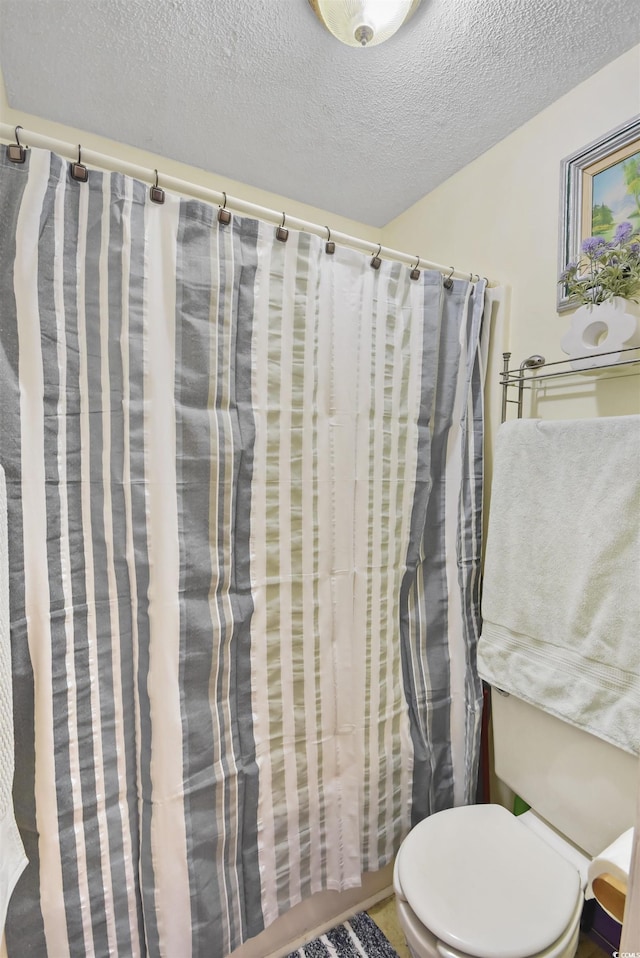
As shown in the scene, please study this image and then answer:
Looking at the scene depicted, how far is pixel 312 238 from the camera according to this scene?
116 cm

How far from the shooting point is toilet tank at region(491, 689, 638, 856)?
1052 millimetres

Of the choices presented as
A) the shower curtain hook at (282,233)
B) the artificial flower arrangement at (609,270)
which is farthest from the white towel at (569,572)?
the shower curtain hook at (282,233)

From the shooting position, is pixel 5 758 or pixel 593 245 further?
pixel 593 245

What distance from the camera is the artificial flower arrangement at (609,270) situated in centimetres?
106

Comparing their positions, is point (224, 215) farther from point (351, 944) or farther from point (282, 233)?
point (351, 944)

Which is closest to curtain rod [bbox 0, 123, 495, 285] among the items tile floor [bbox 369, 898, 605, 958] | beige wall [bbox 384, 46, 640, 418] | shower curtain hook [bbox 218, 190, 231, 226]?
shower curtain hook [bbox 218, 190, 231, 226]

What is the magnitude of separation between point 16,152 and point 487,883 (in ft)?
5.97

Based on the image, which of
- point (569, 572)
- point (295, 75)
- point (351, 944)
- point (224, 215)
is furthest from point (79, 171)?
point (351, 944)

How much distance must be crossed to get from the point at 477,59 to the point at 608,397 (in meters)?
0.90

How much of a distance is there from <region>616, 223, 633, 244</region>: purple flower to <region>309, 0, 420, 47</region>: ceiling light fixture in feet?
2.21

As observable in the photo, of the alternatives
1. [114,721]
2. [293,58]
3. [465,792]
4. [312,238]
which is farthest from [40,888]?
[293,58]

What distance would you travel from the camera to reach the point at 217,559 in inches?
42.9

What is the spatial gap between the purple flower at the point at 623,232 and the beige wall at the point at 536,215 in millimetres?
199

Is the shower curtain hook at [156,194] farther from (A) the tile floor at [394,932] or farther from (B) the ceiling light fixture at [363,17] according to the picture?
(A) the tile floor at [394,932]
